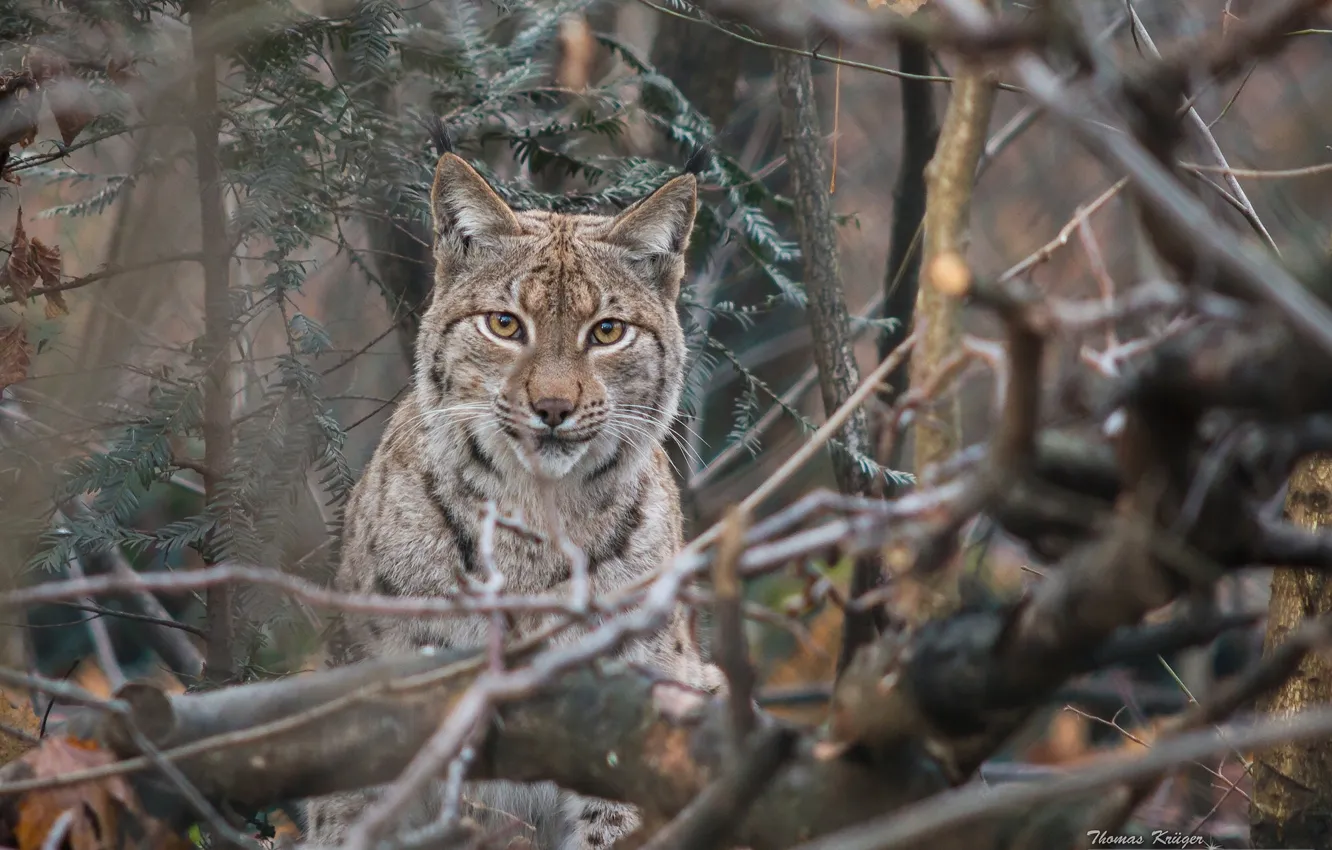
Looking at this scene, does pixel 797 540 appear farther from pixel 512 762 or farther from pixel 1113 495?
pixel 512 762

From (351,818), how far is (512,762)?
176 centimetres

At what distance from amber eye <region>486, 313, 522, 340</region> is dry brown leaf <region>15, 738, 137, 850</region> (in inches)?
88.8

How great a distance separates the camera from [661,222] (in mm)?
4676

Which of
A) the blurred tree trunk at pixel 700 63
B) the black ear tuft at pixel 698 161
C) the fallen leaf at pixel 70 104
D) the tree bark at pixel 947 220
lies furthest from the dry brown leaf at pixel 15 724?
the blurred tree trunk at pixel 700 63

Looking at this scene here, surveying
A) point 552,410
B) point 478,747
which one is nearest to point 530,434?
point 552,410

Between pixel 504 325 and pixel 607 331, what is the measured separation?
355mm

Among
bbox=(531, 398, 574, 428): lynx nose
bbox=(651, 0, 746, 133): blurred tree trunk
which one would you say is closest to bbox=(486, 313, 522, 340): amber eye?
bbox=(531, 398, 574, 428): lynx nose

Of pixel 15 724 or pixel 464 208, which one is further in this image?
pixel 464 208

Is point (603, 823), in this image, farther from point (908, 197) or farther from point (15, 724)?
point (908, 197)

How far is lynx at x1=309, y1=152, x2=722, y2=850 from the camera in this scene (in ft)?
13.7

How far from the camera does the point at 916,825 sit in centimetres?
166

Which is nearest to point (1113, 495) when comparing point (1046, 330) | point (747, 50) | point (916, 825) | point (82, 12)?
point (1046, 330)

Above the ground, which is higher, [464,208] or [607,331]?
[464,208]

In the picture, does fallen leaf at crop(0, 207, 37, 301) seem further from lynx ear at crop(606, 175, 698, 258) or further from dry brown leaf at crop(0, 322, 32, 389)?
lynx ear at crop(606, 175, 698, 258)
